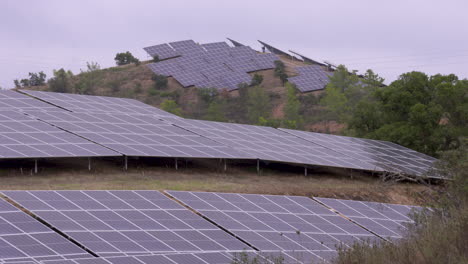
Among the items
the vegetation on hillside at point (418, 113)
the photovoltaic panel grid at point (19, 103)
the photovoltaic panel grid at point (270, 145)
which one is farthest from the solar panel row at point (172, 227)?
the vegetation on hillside at point (418, 113)

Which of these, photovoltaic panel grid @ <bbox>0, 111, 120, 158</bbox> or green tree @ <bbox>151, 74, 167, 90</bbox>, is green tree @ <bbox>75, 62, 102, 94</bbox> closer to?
green tree @ <bbox>151, 74, 167, 90</bbox>

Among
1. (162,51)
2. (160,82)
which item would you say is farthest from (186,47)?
(160,82)

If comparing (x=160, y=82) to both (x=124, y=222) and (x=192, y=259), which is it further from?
(x=192, y=259)

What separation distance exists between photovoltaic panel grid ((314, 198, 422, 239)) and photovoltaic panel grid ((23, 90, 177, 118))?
17.0 m

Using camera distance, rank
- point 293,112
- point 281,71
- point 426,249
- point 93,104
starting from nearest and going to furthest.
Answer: point 426,249, point 93,104, point 293,112, point 281,71

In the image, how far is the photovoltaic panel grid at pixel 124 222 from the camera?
78.0 feet

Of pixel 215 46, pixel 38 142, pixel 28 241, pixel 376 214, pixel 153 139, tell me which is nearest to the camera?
pixel 28 241

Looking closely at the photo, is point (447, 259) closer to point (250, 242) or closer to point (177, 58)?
point (250, 242)

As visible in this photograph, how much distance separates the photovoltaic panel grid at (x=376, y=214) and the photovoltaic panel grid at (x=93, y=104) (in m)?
17.0

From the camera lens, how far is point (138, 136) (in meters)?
38.5

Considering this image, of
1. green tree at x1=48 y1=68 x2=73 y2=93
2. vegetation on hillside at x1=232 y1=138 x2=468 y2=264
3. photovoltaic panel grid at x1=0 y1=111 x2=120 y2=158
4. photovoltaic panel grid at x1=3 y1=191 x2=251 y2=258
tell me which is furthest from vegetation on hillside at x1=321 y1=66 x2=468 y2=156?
green tree at x1=48 y1=68 x2=73 y2=93

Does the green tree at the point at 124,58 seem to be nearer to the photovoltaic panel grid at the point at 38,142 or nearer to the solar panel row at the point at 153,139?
the solar panel row at the point at 153,139

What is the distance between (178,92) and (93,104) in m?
50.9

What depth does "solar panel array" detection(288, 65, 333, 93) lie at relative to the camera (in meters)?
99.9
